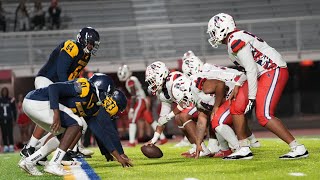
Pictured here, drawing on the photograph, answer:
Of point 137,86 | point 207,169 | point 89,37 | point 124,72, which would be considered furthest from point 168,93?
point 124,72

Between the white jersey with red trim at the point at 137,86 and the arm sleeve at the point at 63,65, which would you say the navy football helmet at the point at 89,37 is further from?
the white jersey with red trim at the point at 137,86

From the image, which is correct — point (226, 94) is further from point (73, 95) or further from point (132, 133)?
point (132, 133)

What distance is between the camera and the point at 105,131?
23.7 feet

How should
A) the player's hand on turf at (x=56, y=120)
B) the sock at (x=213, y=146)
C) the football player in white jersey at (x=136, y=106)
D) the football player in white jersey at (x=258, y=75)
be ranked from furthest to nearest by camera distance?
the football player in white jersey at (x=136, y=106)
the sock at (x=213, y=146)
the football player in white jersey at (x=258, y=75)
the player's hand on turf at (x=56, y=120)

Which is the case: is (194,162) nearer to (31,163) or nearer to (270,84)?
(270,84)

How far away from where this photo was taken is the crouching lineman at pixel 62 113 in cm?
662

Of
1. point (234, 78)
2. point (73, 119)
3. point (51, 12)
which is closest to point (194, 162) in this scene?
point (234, 78)

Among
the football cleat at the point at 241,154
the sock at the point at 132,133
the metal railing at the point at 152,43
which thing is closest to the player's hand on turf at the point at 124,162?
the football cleat at the point at 241,154

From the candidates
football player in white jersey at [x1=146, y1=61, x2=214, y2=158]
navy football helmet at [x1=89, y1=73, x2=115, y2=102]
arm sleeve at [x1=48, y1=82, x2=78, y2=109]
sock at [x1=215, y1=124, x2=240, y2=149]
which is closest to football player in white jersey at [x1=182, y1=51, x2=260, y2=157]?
sock at [x1=215, y1=124, x2=240, y2=149]

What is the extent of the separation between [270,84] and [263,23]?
31.6 ft

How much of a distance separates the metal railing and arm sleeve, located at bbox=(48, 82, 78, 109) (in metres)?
9.61

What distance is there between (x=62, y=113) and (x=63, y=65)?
1558 millimetres

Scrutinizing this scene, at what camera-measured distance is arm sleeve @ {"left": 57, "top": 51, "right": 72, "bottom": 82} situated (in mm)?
8133

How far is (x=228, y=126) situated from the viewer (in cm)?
788
